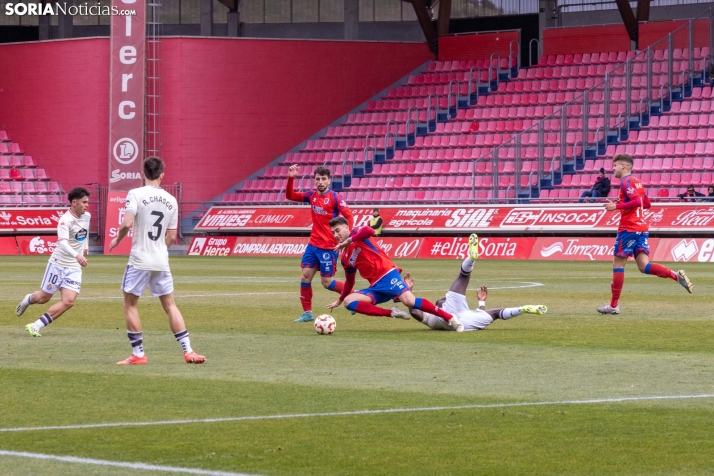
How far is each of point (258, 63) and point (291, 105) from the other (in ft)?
7.20

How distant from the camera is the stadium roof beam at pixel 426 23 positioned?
50875 mm

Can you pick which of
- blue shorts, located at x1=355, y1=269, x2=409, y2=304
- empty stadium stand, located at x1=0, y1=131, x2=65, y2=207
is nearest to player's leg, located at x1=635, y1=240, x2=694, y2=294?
blue shorts, located at x1=355, y1=269, x2=409, y2=304

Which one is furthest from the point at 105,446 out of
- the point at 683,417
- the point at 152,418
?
the point at 683,417

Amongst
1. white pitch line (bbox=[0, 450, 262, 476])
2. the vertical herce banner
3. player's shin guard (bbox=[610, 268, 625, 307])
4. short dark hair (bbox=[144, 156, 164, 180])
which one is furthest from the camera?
the vertical herce banner

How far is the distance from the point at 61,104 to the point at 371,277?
37.1 m

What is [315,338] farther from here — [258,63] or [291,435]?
[258,63]

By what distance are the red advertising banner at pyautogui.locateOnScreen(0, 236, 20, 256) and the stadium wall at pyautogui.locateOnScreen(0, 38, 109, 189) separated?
4.08 metres

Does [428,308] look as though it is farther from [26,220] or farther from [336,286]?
[26,220]

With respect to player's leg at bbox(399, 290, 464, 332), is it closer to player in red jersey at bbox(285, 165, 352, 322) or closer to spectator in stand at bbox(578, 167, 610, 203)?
player in red jersey at bbox(285, 165, 352, 322)

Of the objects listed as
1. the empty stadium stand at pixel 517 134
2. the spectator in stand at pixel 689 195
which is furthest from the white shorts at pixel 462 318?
the empty stadium stand at pixel 517 134

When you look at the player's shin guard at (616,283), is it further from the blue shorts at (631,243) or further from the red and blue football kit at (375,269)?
the red and blue football kit at (375,269)

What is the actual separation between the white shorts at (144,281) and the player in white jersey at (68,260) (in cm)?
339

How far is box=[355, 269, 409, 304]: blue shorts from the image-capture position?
1398 centimetres

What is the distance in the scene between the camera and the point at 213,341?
13.7 meters
